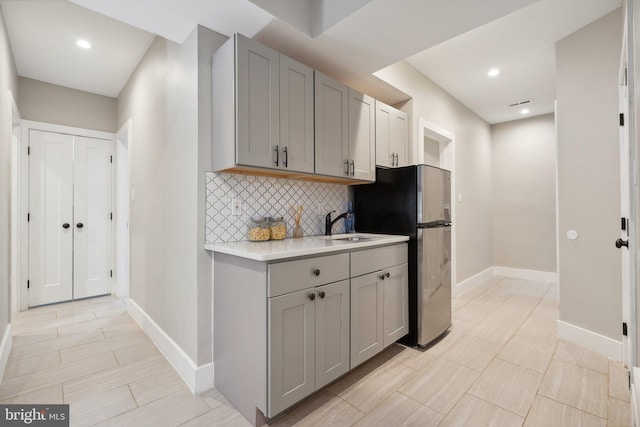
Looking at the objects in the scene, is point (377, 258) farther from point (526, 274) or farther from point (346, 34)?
point (526, 274)

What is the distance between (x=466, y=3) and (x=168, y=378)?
300 centimetres

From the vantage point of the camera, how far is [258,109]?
1795 mm

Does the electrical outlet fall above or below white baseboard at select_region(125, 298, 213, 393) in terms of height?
above

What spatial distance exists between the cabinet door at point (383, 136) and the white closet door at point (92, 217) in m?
3.60

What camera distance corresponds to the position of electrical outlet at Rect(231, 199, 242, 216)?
6.73 feet

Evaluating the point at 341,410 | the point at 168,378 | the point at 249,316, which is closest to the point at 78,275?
the point at 168,378

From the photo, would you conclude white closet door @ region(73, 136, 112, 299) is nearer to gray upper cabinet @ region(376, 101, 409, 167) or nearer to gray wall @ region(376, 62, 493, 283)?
gray upper cabinet @ region(376, 101, 409, 167)

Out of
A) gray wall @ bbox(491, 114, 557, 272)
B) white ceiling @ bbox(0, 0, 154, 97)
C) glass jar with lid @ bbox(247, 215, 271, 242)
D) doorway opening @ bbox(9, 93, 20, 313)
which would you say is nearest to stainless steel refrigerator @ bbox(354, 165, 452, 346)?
glass jar with lid @ bbox(247, 215, 271, 242)

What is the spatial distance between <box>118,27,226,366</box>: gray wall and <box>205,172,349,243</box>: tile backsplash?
0.31 ft

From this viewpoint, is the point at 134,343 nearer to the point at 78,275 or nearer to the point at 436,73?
the point at 78,275

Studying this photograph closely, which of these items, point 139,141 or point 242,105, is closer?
point 242,105

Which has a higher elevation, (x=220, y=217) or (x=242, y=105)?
(x=242, y=105)

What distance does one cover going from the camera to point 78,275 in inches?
148

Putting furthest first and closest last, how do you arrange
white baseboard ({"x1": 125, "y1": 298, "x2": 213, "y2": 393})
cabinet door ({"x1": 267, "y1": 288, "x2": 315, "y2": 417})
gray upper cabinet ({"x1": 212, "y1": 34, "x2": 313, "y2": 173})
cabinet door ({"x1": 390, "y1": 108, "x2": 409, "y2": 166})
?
1. cabinet door ({"x1": 390, "y1": 108, "x2": 409, "y2": 166})
2. white baseboard ({"x1": 125, "y1": 298, "x2": 213, "y2": 393})
3. gray upper cabinet ({"x1": 212, "y1": 34, "x2": 313, "y2": 173})
4. cabinet door ({"x1": 267, "y1": 288, "x2": 315, "y2": 417})
